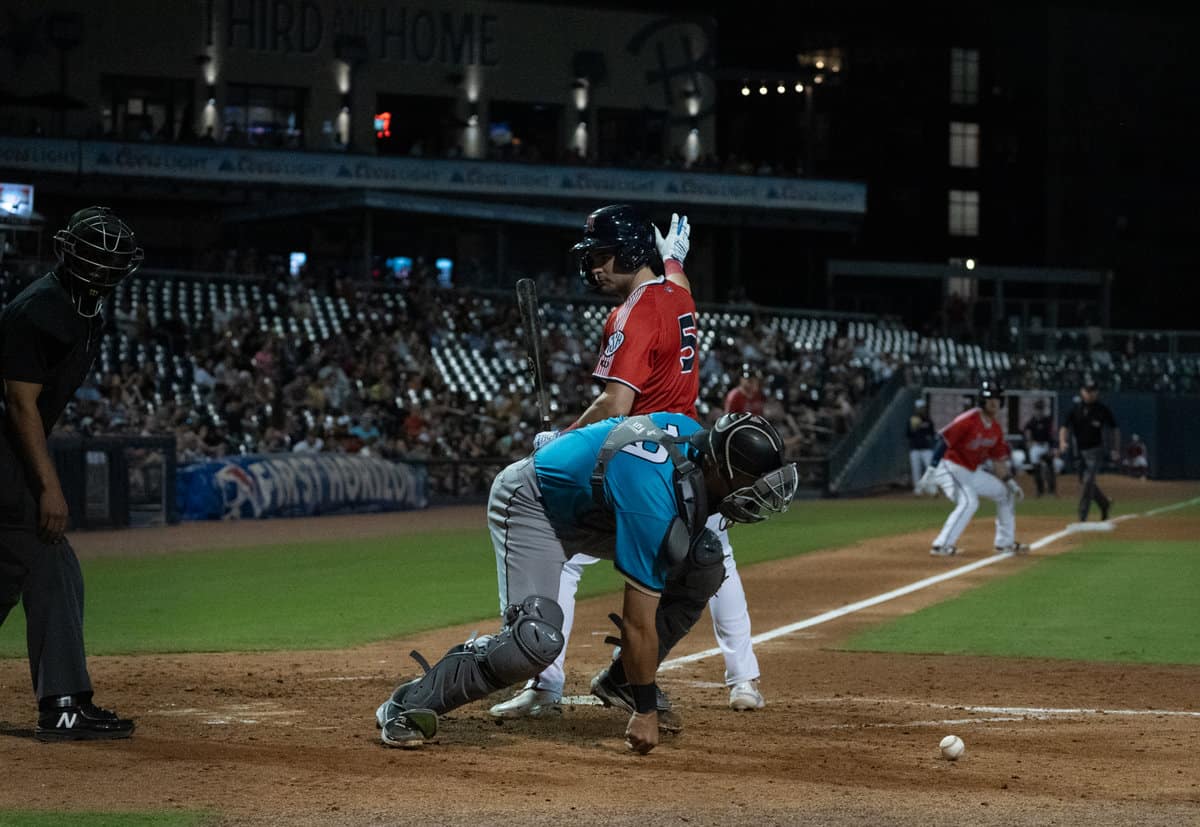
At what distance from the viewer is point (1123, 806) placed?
5.87 metres

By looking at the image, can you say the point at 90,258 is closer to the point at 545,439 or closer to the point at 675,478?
the point at 545,439

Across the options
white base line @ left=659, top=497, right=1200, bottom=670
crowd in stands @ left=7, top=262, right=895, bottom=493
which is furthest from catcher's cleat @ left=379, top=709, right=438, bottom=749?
crowd in stands @ left=7, top=262, right=895, bottom=493

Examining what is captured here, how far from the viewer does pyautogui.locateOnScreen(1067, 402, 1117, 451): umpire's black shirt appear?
75.7 feet

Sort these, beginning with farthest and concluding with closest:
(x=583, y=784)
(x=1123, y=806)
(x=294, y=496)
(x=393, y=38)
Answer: (x=393, y=38), (x=294, y=496), (x=583, y=784), (x=1123, y=806)

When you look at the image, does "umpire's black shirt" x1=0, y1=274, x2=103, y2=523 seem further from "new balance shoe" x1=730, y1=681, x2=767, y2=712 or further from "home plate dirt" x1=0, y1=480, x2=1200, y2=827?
"new balance shoe" x1=730, y1=681, x2=767, y2=712

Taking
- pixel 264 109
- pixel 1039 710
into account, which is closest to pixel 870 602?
pixel 1039 710

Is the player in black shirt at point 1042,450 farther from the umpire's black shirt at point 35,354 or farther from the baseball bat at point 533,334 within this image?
the umpire's black shirt at point 35,354

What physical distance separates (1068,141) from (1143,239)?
5.28 metres

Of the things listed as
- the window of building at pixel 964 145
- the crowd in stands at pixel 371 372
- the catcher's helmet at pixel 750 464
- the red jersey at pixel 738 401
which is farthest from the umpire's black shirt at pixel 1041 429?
the window of building at pixel 964 145

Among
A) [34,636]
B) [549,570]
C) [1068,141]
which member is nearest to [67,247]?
[34,636]

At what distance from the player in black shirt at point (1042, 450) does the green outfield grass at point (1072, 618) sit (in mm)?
16500

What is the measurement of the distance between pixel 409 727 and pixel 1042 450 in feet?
99.2

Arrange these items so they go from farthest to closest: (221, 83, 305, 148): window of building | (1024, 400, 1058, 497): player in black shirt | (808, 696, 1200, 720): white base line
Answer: (221, 83, 305, 148): window of building < (1024, 400, 1058, 497): player in black shirt < (808, 696, 1200, 720): white base line

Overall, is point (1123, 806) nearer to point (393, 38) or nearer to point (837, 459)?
point (837, 459)
